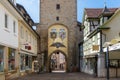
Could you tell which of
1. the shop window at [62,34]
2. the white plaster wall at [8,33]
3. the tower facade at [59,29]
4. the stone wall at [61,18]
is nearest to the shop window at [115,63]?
the white plaster wall at [8,33]

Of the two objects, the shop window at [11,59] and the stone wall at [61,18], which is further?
the stone wall at [61,18]

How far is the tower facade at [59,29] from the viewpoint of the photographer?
6544 centimetres

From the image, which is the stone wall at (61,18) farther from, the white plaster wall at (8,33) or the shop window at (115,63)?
the white plaster wall at (8,33)

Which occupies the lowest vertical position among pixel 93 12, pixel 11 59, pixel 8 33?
pixel 11 59

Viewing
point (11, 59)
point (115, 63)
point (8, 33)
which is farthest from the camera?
point (115, 63)

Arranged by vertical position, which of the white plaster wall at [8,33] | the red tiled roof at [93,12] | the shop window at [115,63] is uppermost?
the red tiled roof at [93,12]

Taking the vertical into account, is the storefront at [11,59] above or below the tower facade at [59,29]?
below

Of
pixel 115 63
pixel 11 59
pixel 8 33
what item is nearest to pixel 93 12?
pixel 115 63

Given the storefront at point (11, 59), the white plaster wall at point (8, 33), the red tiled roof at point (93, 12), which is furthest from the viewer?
the red tiled roof at point (93, 12)

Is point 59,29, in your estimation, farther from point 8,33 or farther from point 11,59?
point 8,33

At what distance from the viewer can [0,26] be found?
25.4 metres

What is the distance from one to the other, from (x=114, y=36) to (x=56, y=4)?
2953 cm

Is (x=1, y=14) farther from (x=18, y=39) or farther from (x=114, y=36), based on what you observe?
(x=114, y=36)

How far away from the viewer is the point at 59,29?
6594 cm
